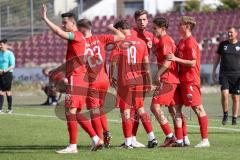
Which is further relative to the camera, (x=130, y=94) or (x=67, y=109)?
(x=130, y=94)

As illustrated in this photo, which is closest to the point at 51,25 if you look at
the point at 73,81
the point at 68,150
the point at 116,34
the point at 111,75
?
the point at 73,81

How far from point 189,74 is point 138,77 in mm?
866

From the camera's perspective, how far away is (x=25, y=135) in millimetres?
15086

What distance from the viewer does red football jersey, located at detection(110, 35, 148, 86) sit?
12.9m

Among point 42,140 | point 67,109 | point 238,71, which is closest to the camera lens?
point 67,109

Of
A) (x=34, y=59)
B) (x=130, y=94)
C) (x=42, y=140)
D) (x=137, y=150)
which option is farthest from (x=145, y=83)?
(x=34, y=59)

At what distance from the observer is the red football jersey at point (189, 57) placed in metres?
12.9

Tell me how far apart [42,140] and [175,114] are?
2.52 m

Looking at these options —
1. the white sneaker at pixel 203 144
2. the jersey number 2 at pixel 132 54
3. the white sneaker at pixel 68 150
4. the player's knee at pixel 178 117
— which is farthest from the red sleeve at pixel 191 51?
the white sneaker at pixel 68 150

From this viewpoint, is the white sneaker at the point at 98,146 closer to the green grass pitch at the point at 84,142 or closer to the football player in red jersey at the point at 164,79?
the green grass pitch at the point at 84,142

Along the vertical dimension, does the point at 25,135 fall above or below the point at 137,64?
below

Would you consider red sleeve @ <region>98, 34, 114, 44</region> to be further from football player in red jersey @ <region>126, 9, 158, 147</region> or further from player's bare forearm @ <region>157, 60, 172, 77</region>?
player's bare forearm @ <region>157, 60, 172, 77</region>

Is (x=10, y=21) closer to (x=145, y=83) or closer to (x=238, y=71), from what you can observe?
(x=238, y=71)

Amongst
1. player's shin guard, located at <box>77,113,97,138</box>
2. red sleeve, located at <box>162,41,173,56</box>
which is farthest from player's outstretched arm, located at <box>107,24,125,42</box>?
player's shin guard, located at <box>77,113,97,138</box>
